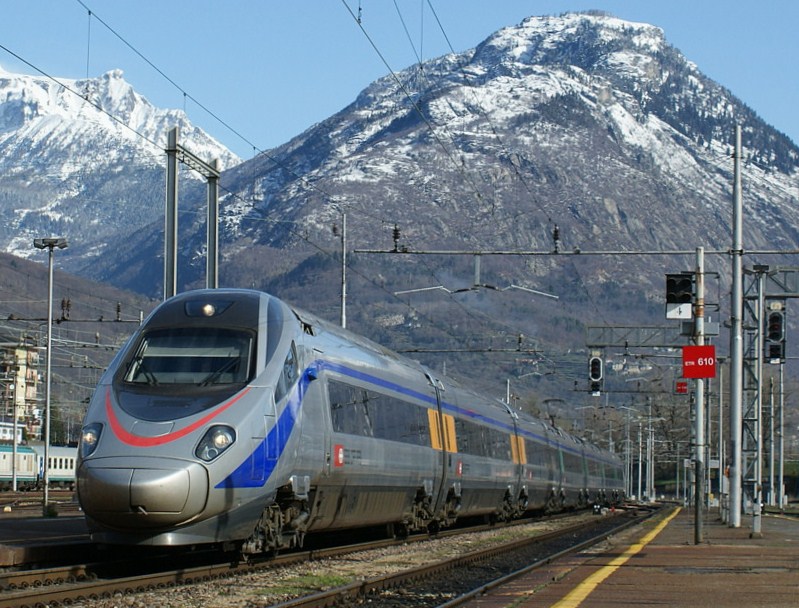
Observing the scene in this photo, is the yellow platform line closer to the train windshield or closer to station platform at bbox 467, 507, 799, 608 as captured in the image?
station platform at bbox 467, 507, 799, 608

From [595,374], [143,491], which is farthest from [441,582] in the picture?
[595,374]

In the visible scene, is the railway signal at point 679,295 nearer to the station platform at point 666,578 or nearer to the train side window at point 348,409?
the station platform at point 666,578

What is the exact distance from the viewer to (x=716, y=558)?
25344mm

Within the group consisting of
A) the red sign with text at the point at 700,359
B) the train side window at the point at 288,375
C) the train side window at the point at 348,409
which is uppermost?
the red sign with text at the point at 700,359

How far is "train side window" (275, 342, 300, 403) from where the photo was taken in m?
20.7

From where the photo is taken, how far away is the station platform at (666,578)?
17.2 metres

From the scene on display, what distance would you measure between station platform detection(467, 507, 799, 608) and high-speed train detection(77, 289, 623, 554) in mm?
3763

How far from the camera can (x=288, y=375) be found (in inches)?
837

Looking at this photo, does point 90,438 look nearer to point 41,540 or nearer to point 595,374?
point 41,540

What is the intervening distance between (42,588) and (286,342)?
227 inches

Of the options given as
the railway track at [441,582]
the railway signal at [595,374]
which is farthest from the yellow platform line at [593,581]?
the railway signal at [595,374]

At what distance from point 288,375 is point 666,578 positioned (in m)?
6.41

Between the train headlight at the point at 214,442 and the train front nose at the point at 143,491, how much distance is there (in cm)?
21

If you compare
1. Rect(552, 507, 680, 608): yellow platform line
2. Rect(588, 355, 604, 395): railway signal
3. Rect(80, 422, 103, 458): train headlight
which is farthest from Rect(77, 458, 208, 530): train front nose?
Rect(588, 355, 604, 395): railway signal
